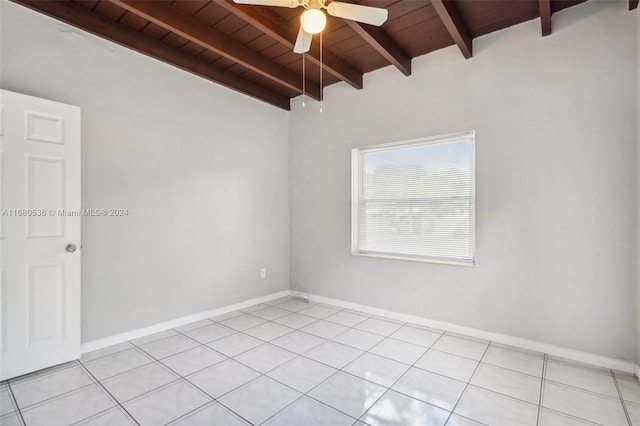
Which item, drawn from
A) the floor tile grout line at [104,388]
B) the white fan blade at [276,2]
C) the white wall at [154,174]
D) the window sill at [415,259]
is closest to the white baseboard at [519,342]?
the window sill at [415,259]

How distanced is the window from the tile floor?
898mm

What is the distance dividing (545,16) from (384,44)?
1.22 meters

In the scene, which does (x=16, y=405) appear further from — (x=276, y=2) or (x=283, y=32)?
(x=283, y=32)

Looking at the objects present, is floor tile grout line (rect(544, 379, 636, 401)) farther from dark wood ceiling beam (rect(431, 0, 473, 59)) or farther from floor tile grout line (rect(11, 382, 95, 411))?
floor tile grout line (rect(11, 382, 95, 411))

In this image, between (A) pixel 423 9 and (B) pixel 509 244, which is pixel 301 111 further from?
(B) pixel 509 244

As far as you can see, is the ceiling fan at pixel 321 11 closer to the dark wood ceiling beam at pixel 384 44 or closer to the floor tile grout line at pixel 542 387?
the dark wood ceiling beam at pixel 384 44

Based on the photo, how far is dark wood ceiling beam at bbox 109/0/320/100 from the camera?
92.9 inches

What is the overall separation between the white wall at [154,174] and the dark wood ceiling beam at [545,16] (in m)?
2.99

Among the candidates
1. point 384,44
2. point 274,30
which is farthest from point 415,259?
point 274,30

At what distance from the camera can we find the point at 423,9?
251 cm

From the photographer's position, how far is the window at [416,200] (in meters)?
3.03

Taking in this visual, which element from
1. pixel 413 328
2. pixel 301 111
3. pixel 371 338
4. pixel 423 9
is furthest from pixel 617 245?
pixel 301 111

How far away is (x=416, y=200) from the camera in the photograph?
330cm

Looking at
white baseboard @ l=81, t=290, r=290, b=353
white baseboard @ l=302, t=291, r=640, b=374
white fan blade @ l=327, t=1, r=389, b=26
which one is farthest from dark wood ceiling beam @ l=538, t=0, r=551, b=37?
white baseboard @ l=81, t=290, r=290, b=353
